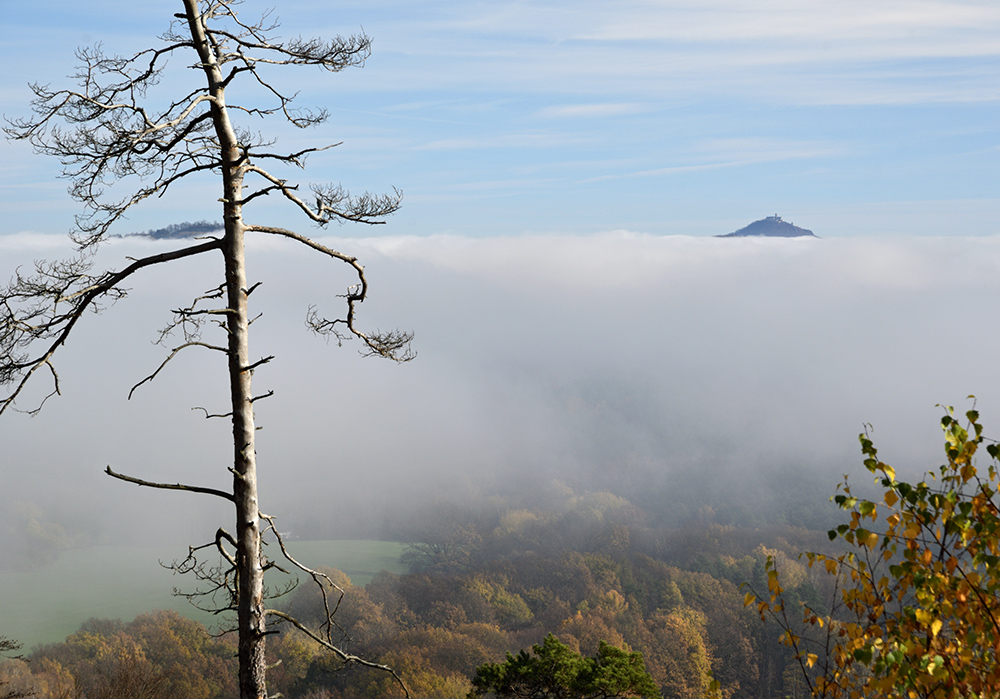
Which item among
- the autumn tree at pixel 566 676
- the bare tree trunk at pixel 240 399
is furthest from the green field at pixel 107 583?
the bare tree trunk at pixel 240 399

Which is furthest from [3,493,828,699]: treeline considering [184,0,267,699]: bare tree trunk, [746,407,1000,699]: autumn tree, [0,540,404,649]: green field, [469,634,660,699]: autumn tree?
[746,407,1000,699]: autumn tree

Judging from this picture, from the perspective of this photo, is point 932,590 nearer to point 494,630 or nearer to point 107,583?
point 494,630

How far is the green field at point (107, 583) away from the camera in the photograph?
98.9 m

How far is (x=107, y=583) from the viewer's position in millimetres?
119062

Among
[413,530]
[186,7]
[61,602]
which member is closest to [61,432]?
[61,602]

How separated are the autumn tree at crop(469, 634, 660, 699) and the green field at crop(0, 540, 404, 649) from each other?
79188 millimetres

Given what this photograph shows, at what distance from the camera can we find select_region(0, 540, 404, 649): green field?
98.9 m

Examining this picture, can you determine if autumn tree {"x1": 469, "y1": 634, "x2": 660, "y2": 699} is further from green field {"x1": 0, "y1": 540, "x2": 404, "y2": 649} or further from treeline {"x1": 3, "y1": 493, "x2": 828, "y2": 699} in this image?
green field {"x1": 0, "y1": 540, "x2": 404, "y2": 649}

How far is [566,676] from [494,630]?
48798 millimetres

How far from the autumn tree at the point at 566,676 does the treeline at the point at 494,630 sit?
20750 mm

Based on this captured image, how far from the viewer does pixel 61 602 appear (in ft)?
356

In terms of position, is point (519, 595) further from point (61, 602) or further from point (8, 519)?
point (8, 519)

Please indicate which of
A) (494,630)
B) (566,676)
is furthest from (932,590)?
(494,630)

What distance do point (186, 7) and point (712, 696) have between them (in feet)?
22.8
